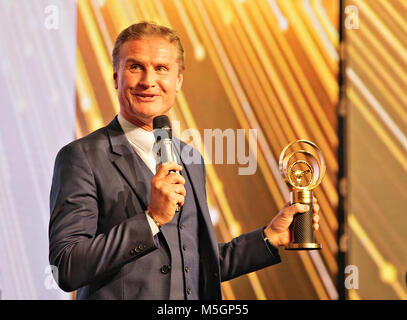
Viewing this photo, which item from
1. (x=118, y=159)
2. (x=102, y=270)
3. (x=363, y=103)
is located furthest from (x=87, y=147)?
(x=363, y=103)

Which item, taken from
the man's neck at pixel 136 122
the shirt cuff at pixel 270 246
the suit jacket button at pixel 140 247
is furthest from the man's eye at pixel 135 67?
the shirt cuff at pixel 270 246

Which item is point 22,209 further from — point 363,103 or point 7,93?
point 363,103

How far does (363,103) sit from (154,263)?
2.03 metres

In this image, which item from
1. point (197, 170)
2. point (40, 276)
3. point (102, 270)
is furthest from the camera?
point (40, 276)

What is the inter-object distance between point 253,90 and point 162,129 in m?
1.74

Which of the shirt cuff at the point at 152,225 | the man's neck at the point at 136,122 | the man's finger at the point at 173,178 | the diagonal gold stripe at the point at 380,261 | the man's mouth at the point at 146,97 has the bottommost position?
the diagonal gold stripe at the point at 380,261

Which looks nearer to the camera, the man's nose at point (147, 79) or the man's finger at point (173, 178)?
the man's finger at point (173, 178)

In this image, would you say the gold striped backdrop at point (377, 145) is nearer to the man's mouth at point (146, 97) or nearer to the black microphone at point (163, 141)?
the man's mouth at point (146, 97)

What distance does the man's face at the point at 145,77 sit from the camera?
1548mm

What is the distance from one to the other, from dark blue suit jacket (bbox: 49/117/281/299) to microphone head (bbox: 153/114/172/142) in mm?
146

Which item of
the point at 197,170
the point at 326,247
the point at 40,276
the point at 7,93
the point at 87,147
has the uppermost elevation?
the point at 7,93

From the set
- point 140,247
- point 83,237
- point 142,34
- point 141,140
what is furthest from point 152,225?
point 142,34

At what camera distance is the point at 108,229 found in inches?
56.3
